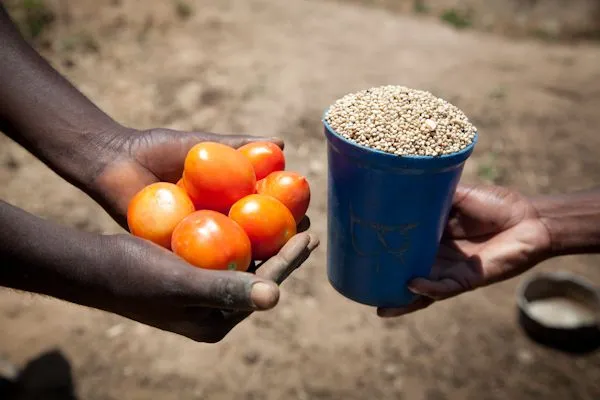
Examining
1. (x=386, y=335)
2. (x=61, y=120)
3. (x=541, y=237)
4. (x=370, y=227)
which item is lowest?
(x=386, y=335)

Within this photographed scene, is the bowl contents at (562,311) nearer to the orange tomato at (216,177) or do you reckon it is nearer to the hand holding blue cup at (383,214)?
the hand holding blue cup at (383,214)

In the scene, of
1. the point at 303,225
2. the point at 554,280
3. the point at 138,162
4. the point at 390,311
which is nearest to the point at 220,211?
the point at 303,225

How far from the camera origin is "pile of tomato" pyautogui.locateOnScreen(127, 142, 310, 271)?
1.75m

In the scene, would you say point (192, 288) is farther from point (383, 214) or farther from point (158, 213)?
point (383, 214)

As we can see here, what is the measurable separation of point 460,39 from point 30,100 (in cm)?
578

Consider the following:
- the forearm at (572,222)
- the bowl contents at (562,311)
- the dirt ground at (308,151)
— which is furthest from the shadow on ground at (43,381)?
the bowl contents at (562,311)

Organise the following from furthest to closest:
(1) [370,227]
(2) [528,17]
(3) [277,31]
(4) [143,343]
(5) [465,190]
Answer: (2) [528,17] → (3) [277,31] → (4) [143,343] → (5) [465,190] → (1) [370,227]

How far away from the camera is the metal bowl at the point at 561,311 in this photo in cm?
359

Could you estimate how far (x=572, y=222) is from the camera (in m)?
2.48

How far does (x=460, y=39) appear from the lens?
7.12 meters

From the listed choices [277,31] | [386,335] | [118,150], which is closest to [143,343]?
[386,335]

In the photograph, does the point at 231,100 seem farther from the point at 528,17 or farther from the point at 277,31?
the point at 528,17

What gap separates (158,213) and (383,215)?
2.27ft

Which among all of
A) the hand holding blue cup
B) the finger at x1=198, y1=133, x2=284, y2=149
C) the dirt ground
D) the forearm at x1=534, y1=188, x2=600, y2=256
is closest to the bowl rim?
the dirt ground
